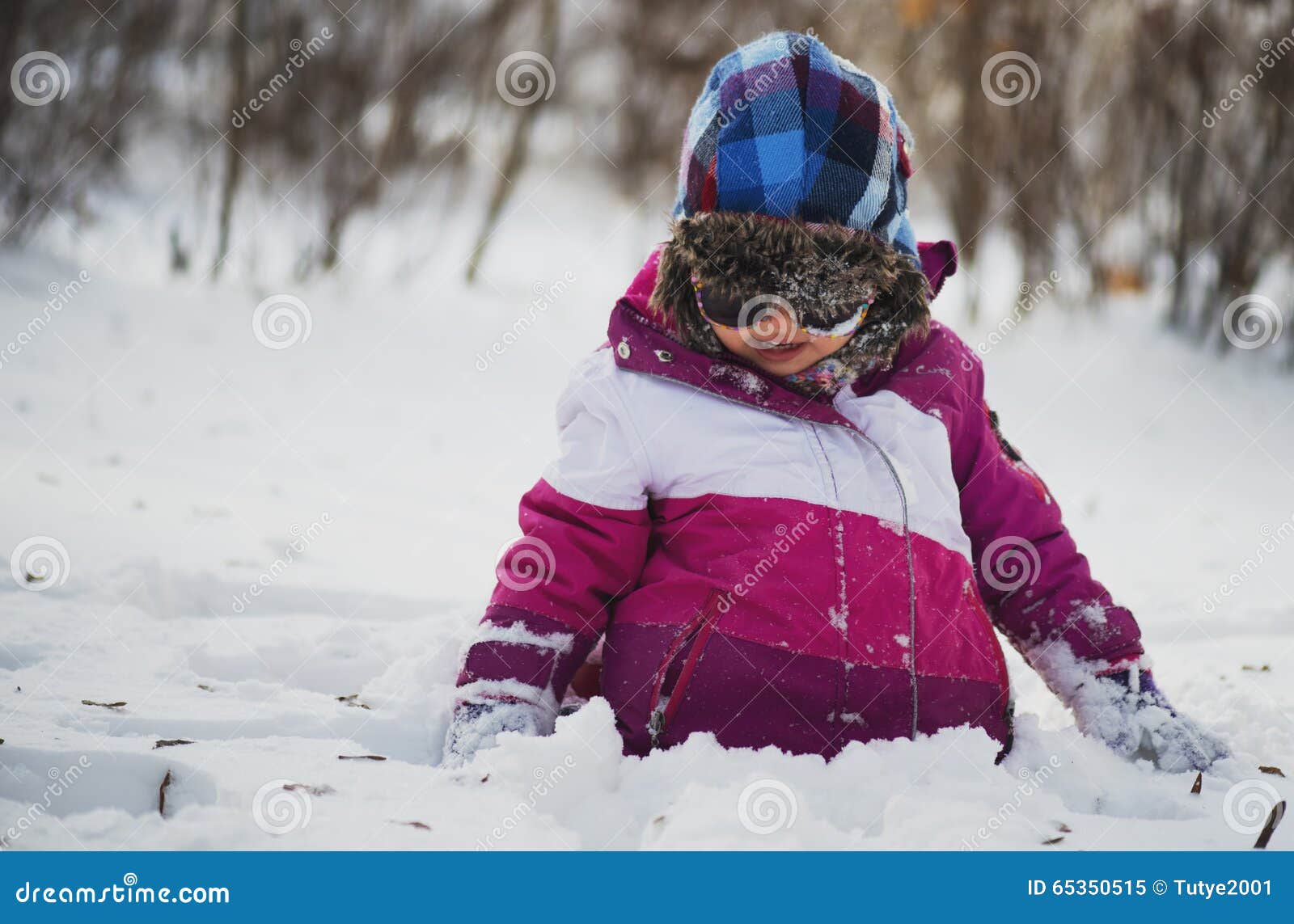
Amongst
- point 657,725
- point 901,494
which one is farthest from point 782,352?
point 657,725

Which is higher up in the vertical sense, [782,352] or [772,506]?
[782,352]

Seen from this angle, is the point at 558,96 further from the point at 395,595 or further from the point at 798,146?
the point at 798,146

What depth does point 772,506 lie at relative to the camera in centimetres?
165

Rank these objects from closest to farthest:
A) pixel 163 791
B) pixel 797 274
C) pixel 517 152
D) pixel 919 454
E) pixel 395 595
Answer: pixel 163 791 → pixel 797 274 → pixel 919 454 → pixel 395 595 → pixel 517 152

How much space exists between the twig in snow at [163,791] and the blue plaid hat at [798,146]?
1175 millimetres

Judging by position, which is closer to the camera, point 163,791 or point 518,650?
point 163,791

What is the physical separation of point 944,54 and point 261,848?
7.56m

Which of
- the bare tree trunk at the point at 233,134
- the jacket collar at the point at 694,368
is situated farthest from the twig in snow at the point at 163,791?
the bare tree trunk at the point at 233,134

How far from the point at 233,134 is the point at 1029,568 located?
274 inches

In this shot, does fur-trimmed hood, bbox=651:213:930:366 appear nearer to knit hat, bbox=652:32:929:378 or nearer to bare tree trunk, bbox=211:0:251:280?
knit hat, bbox=652:32:929:378

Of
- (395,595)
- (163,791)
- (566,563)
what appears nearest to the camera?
(163,791)

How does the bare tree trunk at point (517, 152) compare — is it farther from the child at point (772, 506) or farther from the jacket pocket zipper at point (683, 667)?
the jacket pocket zipper at point (683, 667)

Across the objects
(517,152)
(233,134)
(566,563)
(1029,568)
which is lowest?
(566,563)

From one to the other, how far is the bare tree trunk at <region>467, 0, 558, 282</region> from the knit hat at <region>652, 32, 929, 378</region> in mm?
7424
